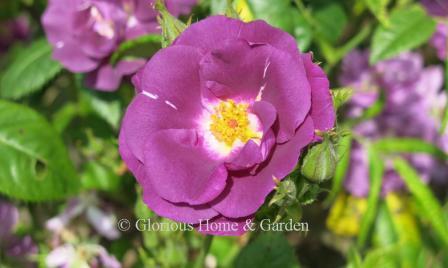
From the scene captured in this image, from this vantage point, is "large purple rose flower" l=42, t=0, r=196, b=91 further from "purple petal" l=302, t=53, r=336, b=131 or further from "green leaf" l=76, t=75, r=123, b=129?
"purple petal" l=302, t=53, r=336, b=131

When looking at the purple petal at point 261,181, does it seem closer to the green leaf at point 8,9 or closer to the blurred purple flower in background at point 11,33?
the green leaf at point 8,9

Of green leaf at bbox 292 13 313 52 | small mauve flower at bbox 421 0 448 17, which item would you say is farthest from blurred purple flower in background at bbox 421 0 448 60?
green leaf at bbox 292 13 313 52

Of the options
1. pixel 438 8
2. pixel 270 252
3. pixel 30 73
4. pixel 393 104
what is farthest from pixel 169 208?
pixel 393 104

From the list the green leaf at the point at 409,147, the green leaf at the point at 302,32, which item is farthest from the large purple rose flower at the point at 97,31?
the green leaf at the point at 409,147

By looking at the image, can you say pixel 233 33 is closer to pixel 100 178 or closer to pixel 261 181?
pixel 261 181

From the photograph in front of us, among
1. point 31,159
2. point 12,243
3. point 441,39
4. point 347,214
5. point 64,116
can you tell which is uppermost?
point 441,39

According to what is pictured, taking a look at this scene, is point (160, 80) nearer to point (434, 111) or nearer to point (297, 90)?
point (297, 90)

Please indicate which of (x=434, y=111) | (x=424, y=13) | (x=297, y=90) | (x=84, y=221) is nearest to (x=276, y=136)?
(x=297, y=90)
